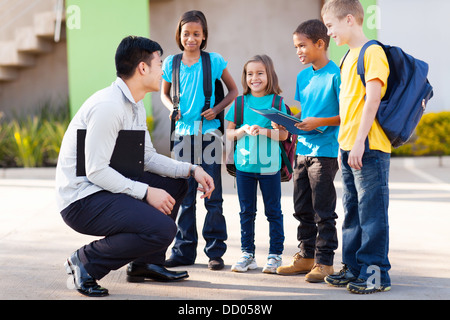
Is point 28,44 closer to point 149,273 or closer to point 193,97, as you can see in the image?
point 193,97

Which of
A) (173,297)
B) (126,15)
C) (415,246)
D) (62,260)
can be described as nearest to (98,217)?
(173,297)

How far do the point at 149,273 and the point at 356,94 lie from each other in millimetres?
1698

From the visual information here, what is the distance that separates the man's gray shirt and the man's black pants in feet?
0.20

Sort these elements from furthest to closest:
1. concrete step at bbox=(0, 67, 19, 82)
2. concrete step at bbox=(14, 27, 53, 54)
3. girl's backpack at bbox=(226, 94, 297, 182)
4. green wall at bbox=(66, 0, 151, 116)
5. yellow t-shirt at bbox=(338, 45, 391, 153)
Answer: concrete step at bbox=(0, 67, 19, 82) < concrete step at bbox=(14, 27, 53, 54) < green wall at bbox=(66, 0, 151, 116) < girl's backpack at bbox=(226, 94, 297, 182) < yellow t-shirt at bbox=(338, 45, 391, 153)

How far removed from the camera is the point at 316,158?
3766 mm

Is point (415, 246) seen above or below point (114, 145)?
below

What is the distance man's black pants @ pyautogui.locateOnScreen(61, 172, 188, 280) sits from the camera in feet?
10.8

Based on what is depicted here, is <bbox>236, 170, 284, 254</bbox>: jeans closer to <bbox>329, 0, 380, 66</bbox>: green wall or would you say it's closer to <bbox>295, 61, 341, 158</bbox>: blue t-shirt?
<bbox>295, 61, 341, 158</bbox>: blue t-shirt

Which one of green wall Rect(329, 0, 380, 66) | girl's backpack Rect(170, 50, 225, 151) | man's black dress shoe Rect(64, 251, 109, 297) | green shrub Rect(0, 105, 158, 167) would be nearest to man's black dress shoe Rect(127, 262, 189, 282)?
man's black dress shoe Rect(64, 251, 109, 297)

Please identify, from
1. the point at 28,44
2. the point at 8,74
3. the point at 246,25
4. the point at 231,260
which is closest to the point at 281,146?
the point at 231,260

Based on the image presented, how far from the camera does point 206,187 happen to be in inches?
145

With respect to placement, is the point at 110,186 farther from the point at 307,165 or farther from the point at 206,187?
the point at 307,165

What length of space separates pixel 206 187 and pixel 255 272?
2.38 feet

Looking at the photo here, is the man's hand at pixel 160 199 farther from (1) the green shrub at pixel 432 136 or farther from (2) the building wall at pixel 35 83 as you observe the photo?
(2) the building wall at pixel 35 83
